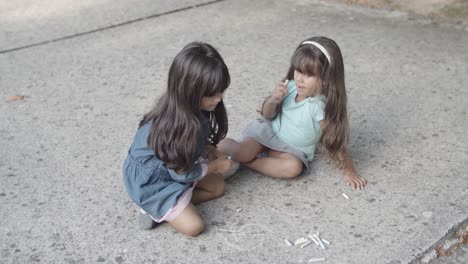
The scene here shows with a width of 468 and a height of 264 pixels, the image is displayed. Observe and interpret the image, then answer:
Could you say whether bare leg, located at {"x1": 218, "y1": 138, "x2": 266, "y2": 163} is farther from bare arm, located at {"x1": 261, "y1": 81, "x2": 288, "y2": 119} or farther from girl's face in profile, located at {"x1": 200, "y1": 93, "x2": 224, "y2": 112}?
girl's face in profile, located at {"x1": 200, "y1": 93, "x2": 224, "y2": 112}

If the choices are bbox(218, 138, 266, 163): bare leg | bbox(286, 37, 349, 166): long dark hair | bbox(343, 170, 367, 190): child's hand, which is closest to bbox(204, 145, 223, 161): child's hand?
bbox(218, 138, 266, 163): bare leg

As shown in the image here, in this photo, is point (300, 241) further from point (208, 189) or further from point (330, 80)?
point (330, 80)

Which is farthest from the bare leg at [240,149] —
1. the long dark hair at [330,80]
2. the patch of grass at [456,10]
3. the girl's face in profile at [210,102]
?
the patch of grass at [456,10]

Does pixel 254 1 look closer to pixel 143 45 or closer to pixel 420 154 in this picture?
pixel 143 45

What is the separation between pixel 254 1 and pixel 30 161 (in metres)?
3.09

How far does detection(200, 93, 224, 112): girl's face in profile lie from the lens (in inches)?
108

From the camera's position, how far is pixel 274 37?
Result: 510cm

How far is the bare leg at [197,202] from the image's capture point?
2777mm

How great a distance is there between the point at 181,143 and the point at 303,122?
0.73 meters

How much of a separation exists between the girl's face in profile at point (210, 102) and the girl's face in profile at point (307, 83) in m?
0.46

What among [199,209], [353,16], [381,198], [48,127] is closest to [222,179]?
[199,209]

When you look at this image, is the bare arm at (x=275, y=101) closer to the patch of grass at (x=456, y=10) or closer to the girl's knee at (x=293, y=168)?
the girl's knee at (x=293, y=168)

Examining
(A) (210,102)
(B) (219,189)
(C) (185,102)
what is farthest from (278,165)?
(C) (185,102)

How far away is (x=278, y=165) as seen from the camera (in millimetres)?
3170
